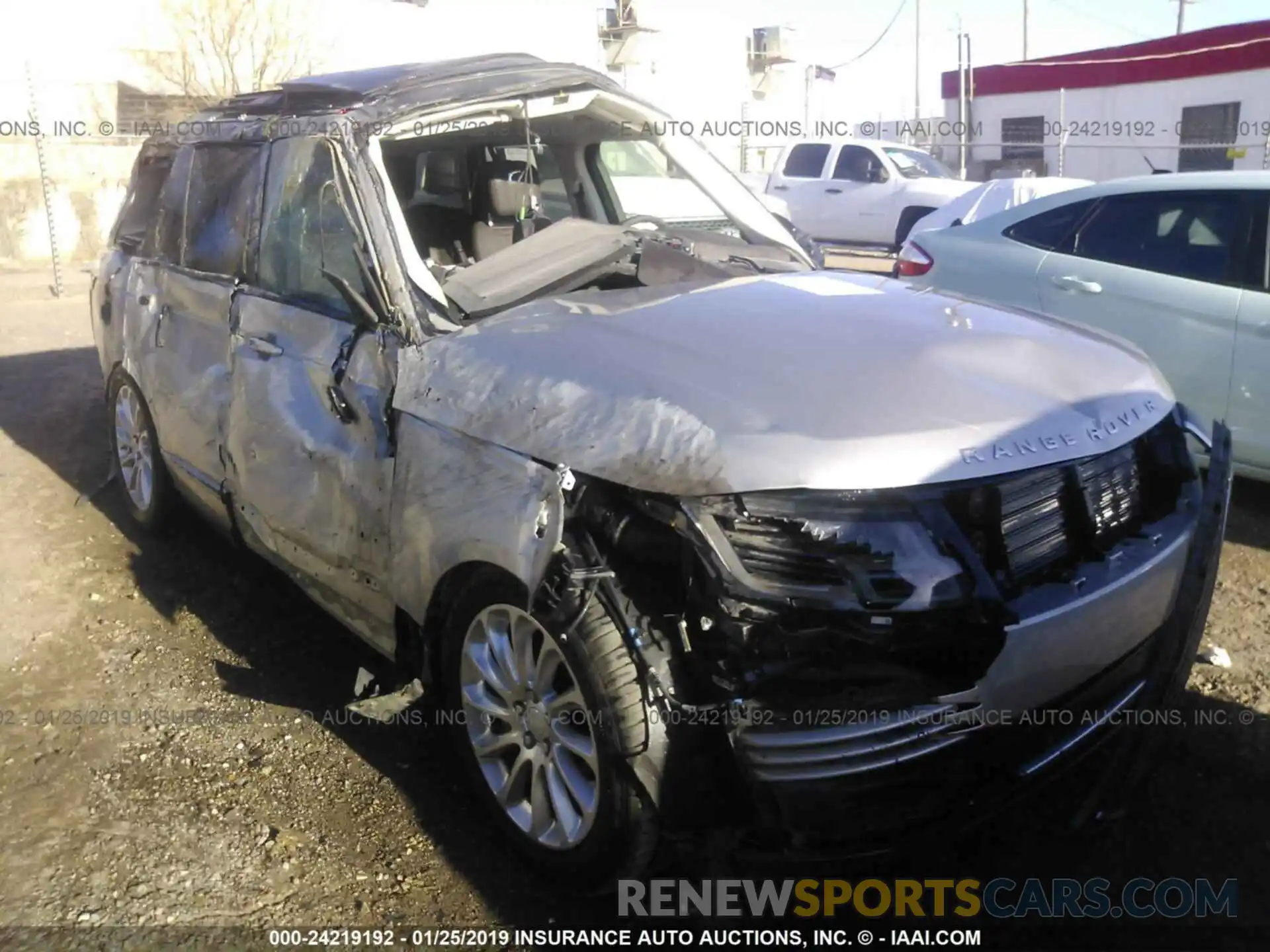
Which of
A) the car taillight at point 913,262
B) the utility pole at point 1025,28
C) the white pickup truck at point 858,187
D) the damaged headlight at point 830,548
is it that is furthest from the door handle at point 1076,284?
the utility pole at point 1025,28

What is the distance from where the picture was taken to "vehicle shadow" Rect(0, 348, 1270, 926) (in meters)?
2.73

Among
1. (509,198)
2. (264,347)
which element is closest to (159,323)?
(264,347)

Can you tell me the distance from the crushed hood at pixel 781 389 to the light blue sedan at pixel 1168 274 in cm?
175

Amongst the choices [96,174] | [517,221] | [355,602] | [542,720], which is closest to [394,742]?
[355,602]

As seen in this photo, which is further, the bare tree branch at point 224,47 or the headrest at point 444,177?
the bare tree branch at point 224,47

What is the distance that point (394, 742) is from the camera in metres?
3.42

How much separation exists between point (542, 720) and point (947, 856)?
3.68ft

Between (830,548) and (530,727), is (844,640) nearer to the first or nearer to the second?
(830,548)

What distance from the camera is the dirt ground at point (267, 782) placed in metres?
2.74

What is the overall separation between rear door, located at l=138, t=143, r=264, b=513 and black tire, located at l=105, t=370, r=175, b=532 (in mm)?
144

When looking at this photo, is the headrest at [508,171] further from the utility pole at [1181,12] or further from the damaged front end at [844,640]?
the utility pole at [1181,12]

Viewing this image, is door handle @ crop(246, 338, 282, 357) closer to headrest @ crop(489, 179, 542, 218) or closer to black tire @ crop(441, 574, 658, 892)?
headrest @ crop(489, 179, 542, 218)

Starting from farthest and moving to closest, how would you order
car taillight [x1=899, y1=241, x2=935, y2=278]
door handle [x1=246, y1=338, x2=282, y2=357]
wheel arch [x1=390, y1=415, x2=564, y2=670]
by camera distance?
car taillight [x1=899, y1=241, x2=935, y2=278] < door handle [x1=246, y1=338, x2=282, y2=357] < wheel arch [x1=390, y1=415, x2=564, y2=670]

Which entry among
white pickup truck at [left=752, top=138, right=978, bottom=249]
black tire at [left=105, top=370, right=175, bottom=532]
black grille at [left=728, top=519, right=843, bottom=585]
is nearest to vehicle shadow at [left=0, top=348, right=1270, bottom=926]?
black tire at [left=105, top=370, right=175, bottom=532]
